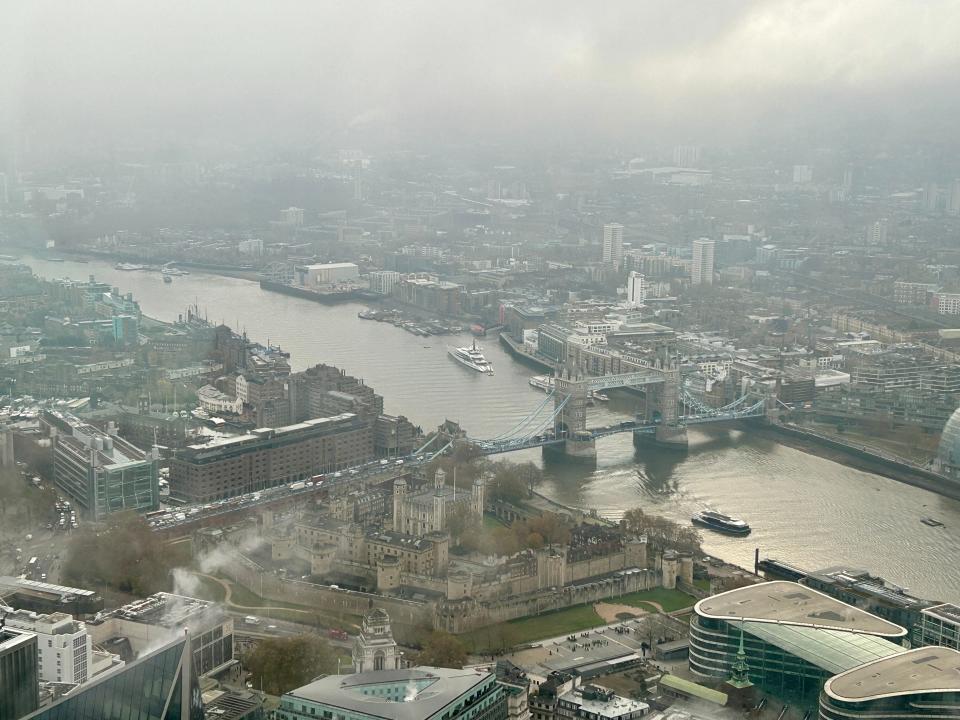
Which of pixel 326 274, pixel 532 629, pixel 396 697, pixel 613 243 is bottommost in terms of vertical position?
pixel 532 629

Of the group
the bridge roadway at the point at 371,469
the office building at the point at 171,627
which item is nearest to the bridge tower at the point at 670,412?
the bridge roadway at the point at 371,469

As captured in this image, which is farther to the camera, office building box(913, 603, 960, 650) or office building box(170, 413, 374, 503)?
office building box(170, 413, 374, 503)

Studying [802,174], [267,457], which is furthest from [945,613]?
[802,174]

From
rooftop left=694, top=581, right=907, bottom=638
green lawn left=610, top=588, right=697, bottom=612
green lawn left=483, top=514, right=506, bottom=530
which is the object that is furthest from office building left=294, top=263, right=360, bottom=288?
rooftop left=694, top=581, right=907, bottom=638

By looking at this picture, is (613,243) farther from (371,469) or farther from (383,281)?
(371,469)

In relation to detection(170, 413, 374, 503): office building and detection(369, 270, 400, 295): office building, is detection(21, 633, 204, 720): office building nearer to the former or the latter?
detection(170, 413, 374, 503): office building

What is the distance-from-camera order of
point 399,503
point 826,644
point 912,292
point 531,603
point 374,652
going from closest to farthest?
point 374,652, point 826,644, point 531,603, point 399,503, point 912,292

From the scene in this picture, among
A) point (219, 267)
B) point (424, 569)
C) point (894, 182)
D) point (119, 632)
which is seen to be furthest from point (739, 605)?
point (894, 182)

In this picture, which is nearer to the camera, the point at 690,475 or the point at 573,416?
the point at 690,475
